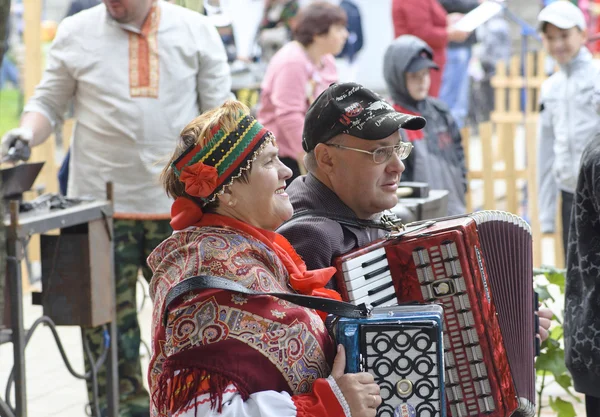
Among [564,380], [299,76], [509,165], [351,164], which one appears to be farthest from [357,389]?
[509,165]

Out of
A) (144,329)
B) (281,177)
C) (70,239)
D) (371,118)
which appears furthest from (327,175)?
(144,329)

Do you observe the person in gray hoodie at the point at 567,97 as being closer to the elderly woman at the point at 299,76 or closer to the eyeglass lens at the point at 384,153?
the elderly woman at the point at 299,76

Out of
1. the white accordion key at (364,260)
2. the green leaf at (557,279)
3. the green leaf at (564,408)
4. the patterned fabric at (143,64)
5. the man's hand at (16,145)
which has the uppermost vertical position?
the patterned fabric at (143,64)

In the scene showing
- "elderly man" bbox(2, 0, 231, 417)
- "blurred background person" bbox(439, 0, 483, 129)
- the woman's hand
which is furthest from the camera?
"blurred background person" bbox(439, 0, 483, 129)

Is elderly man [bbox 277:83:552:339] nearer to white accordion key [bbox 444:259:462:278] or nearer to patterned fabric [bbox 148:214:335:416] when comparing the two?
white accordion key [bbox 444:259:462:278]

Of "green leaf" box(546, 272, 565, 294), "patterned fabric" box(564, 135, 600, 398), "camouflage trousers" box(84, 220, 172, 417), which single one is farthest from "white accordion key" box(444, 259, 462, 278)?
"camouflage trousers" box(84, 220, 172, 417)

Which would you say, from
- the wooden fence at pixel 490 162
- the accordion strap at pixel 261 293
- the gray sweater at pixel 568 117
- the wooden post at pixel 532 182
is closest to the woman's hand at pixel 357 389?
the accordion strap at pixel 261 293

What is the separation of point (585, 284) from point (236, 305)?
1.71 m

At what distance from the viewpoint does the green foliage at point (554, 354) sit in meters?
4.40

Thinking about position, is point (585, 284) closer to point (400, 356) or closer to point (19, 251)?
point (400, 356)

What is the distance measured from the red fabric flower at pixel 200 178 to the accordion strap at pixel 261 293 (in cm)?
25

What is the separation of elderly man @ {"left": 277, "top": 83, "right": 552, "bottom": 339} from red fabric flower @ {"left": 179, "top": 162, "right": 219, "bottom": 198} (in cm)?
52

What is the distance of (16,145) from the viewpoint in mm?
4539

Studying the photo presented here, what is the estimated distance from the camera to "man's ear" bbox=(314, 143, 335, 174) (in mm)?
3137
